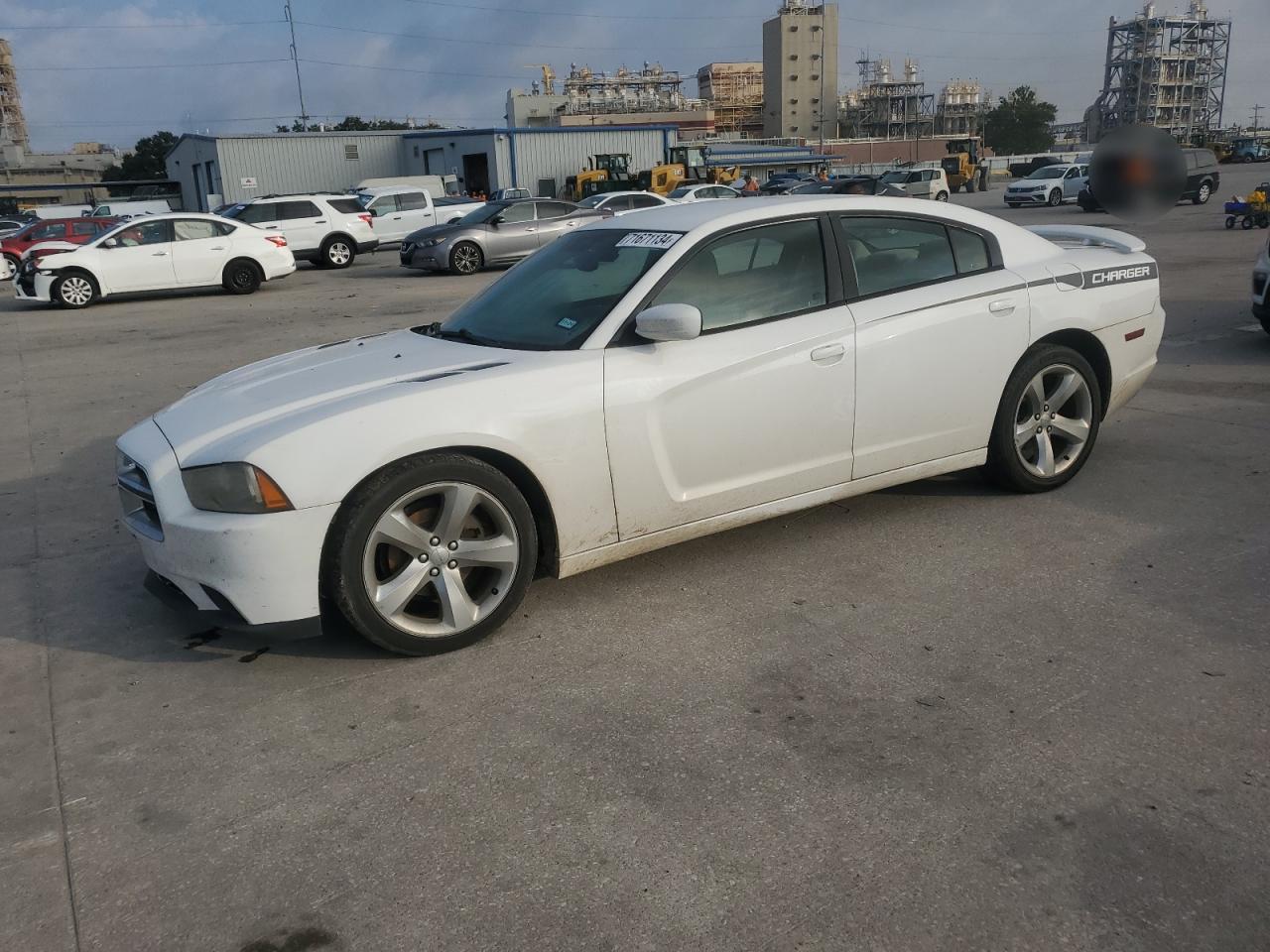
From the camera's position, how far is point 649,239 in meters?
4.54

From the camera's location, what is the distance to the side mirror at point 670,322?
3.94 metres

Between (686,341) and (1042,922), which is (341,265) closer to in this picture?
(686,341)

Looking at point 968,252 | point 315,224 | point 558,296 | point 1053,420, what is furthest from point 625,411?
point 315,224

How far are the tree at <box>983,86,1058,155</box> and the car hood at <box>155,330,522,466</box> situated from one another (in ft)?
421

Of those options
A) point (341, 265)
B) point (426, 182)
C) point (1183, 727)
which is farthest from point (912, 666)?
point (426, 182)

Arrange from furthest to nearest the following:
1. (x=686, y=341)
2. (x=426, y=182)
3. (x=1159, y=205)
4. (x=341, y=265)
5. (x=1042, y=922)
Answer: (x=426, y=182) → (x=341, y=265) → (x=1159, y=205) → (x=686, y=341) → (x=1042, y=922)

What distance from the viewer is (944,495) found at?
5383 mm

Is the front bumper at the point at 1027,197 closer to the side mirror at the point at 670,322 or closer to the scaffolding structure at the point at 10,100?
the side mirror at the point at 670,322

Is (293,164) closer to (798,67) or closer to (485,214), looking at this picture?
(485,214)

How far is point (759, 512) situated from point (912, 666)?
1031 mm

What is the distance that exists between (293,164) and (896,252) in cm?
5217

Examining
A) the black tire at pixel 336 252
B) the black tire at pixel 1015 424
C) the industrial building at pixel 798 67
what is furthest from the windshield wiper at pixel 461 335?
the industrial building at pixel 798 67

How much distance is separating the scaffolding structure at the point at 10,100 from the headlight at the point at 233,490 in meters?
164

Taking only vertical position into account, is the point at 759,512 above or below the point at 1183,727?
above
